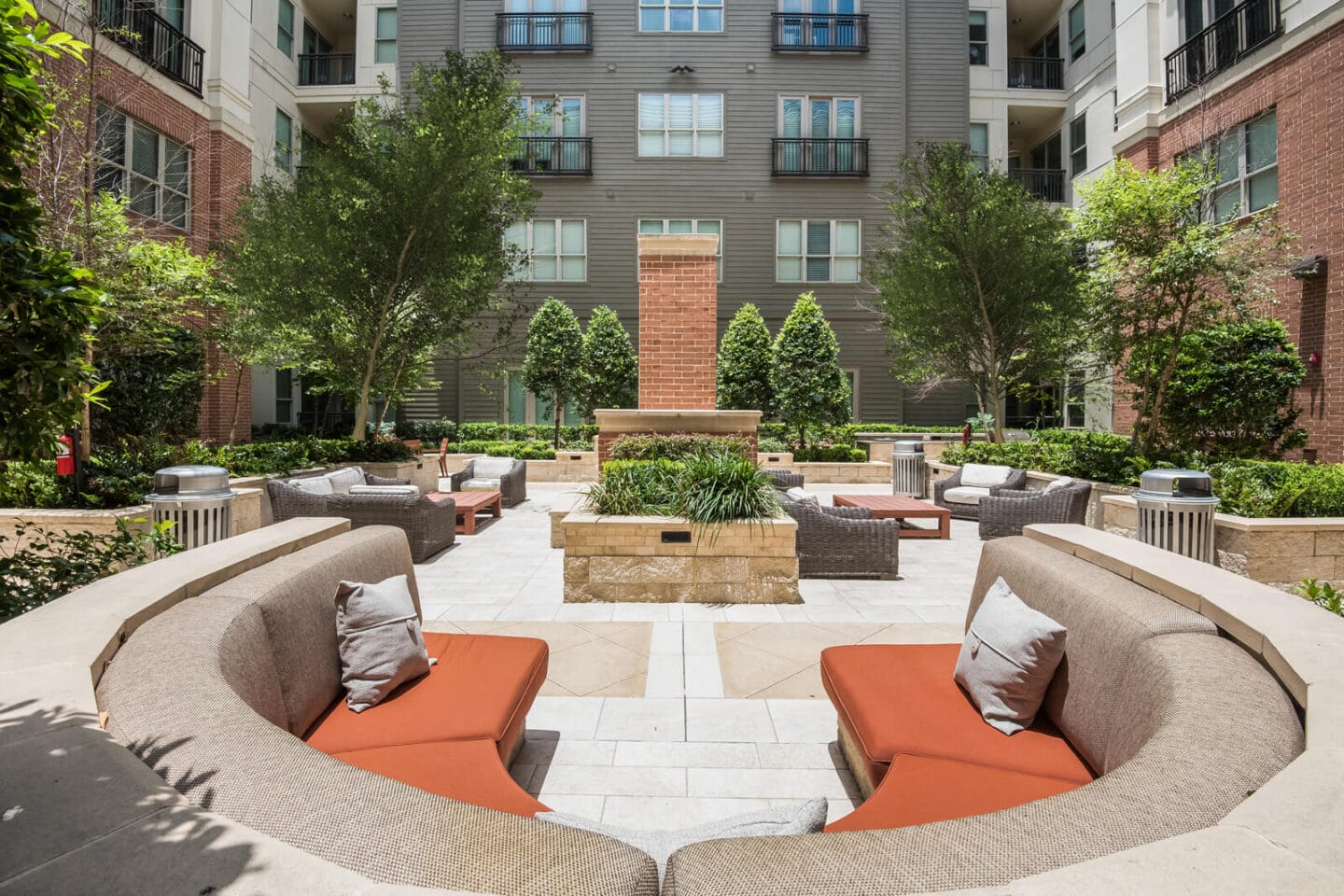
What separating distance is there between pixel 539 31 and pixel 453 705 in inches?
870

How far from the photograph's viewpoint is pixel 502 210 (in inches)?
496

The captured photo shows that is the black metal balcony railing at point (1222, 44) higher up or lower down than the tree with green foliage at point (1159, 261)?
higher up

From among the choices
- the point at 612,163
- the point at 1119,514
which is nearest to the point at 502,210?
the point at 612,163

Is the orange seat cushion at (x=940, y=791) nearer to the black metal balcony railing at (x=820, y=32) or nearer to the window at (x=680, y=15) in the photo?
the black metal balcony railing at (x=820, y=32)

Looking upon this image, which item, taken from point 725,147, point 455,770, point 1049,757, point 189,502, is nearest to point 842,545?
point 1049,757

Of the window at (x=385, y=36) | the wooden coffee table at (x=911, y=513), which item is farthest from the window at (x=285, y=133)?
the wooden coffee table at (x=911, y=513)

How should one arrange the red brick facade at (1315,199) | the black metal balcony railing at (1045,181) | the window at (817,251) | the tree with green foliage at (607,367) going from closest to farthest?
the red brick facade at (1315,199) → the tree with green foliage at (607,367) → the window at (817,251) → the black metal balcony railing at (1045,181)

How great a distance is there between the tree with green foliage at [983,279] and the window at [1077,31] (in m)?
10.5

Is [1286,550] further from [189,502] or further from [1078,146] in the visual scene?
[1078,146]

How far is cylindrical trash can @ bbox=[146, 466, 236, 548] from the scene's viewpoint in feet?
16.7

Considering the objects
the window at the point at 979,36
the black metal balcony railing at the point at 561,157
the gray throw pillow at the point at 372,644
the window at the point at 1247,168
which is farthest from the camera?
the window at the point at 979,36

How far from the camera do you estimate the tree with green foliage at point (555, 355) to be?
17.7 meters

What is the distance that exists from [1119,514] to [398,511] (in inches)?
313

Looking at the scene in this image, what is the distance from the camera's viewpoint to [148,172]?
539 inches
